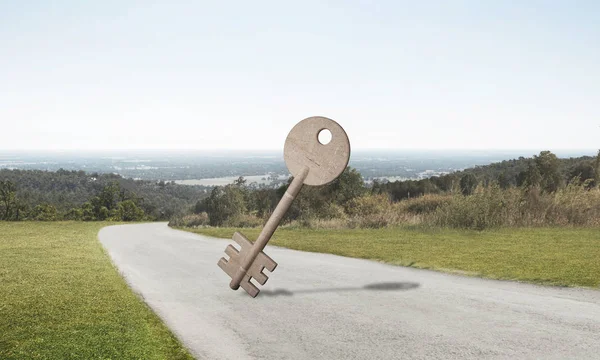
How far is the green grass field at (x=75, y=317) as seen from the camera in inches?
235

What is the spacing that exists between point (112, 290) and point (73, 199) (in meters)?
79.1

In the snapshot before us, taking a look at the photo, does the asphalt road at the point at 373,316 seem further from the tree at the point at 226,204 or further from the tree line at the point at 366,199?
the tree at the point at 226,204

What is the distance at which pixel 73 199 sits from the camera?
80500 mm

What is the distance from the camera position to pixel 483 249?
13070mm

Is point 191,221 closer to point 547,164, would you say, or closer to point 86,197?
point 547,164

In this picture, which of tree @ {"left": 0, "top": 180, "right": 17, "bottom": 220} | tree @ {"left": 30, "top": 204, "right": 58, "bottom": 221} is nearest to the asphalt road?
tree @ {"left": 30, "top": 204, "right": 58, "bottom": 221}

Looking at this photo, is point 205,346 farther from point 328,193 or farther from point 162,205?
point 162,205

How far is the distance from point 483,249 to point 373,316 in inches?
272

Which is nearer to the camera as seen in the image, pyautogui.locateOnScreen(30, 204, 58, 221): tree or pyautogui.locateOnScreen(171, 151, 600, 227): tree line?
pyautogui.locateOnScreen(171, 151, 600, 227): tree line

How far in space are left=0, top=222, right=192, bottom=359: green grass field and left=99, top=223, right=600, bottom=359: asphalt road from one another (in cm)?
38

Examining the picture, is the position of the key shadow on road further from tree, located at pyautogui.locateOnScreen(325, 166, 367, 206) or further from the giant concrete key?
tree, located at pyautogui.locateOnScreen(325, 166, 367, 206)

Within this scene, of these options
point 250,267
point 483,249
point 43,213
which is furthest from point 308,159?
point 43,213

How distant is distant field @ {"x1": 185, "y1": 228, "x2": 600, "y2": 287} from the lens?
10.2m

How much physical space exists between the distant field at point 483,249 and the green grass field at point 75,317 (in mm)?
6272
